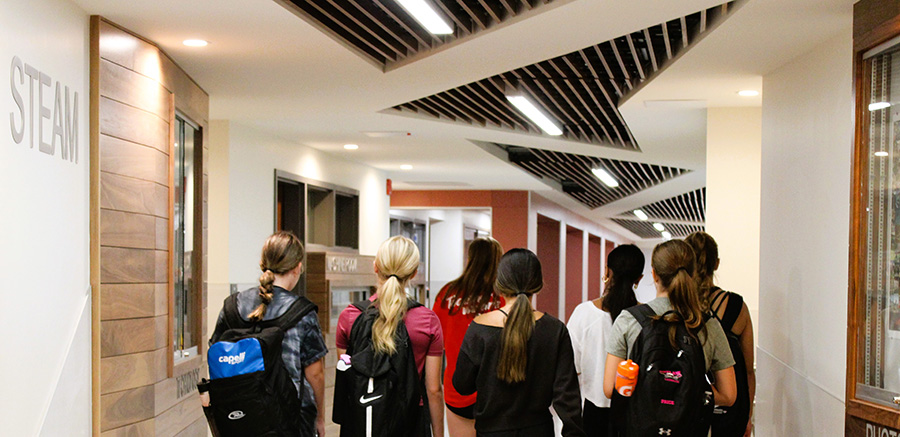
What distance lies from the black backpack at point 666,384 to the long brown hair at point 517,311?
42 centimetres

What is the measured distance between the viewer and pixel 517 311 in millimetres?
3412

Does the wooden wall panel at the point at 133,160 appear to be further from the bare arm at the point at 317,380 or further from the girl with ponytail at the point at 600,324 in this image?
the girl with ponytail at the point at 600,324

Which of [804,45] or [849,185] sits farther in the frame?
[804,45]

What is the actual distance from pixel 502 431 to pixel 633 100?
4.10m

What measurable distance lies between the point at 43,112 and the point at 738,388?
3.07 meters

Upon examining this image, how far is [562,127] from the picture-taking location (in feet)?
29.9

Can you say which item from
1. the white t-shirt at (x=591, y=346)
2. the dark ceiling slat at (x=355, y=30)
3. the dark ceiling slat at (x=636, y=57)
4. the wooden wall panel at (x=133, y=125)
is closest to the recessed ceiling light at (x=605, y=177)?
the dark ceiling slat at (x=636, y=57)

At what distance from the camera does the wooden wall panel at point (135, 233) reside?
4609mm

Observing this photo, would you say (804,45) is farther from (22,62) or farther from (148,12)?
(22,62)

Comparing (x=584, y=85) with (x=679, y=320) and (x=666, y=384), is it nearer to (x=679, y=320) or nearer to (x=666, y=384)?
(x=679, y=320)

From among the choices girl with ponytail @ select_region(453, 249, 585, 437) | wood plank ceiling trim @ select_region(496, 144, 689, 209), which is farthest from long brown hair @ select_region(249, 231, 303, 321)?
wood plank ceiling trim @ select_region(496, 144, 689, 209)

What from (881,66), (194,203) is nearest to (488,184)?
(194,203)

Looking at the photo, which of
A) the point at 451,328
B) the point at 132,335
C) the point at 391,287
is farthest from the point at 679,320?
the point at 132,335

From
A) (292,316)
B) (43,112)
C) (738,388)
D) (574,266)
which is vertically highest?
(43,112)
